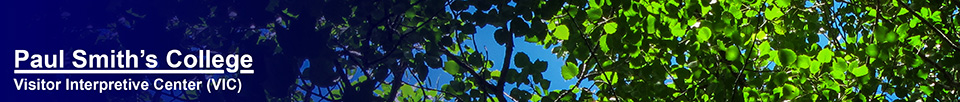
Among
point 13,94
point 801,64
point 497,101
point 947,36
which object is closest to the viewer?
point 801,64

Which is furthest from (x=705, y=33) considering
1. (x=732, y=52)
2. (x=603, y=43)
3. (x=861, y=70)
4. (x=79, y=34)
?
(x=79, y=34)

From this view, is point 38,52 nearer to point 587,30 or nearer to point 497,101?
point 497,101

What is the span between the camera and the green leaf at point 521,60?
4.31 ft

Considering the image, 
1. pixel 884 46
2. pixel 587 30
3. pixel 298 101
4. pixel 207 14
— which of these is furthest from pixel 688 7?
pixel 207 14

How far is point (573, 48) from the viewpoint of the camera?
132 centimetres

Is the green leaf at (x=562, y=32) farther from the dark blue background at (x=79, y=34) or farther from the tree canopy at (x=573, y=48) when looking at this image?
the dark blue background at (x=79, y=34)

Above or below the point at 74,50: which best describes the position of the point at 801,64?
below

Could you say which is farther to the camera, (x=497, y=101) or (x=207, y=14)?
(x=207, y=14)

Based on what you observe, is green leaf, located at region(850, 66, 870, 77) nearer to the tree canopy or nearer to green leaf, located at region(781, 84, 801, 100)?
the tree canopy

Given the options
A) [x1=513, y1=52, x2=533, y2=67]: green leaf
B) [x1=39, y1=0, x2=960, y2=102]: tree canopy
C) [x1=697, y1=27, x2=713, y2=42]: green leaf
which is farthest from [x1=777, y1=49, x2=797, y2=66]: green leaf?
[x1=513, y1=52, x2=533, y2=67]: green leaf

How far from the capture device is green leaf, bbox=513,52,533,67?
131cm

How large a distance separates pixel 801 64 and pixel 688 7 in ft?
0.62

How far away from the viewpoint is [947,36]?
5.30ft

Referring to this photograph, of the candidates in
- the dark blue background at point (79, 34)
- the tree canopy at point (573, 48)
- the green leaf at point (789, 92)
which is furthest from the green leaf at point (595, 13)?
the dark blue background at point (79, 34)
